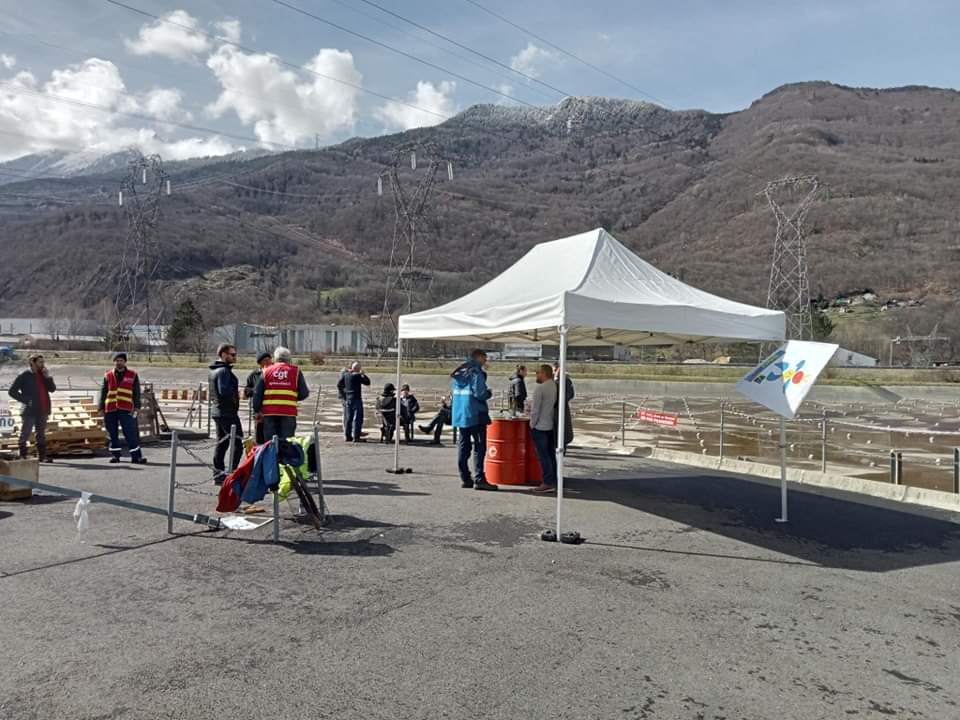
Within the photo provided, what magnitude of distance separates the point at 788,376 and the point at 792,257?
122 m

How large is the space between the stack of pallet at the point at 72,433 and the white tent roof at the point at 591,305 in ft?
21.3

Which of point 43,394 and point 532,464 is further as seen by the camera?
point 43,394

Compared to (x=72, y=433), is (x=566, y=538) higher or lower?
lower

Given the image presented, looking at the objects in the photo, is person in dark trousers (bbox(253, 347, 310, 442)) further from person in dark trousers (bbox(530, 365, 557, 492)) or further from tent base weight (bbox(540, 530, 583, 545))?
tent base weight (bbox(540, 530, 583, 545))

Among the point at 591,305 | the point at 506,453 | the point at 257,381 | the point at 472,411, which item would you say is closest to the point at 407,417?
the point at 506,453

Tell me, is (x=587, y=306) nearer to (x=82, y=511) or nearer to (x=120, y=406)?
(x=82, y=511)

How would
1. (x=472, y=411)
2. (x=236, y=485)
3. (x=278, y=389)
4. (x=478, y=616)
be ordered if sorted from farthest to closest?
1. (x=472, y=411)
2. (x=278, y=389)
3. (x=236, y=485)
4. (x=478, y=616)

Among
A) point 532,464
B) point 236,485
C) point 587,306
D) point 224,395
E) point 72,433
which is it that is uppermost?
point 587,306

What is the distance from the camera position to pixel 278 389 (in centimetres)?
919

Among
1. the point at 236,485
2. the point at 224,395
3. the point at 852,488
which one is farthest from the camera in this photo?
the point at 852,488

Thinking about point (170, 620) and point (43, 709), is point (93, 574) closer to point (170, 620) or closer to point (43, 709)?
point (170, 620)

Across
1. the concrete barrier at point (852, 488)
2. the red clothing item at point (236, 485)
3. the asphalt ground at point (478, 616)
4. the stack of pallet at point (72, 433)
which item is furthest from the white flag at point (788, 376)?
the stack of pallet at point (72, 433)

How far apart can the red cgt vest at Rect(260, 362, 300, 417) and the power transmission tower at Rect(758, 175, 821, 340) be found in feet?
46.1

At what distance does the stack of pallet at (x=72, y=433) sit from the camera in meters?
13.4
